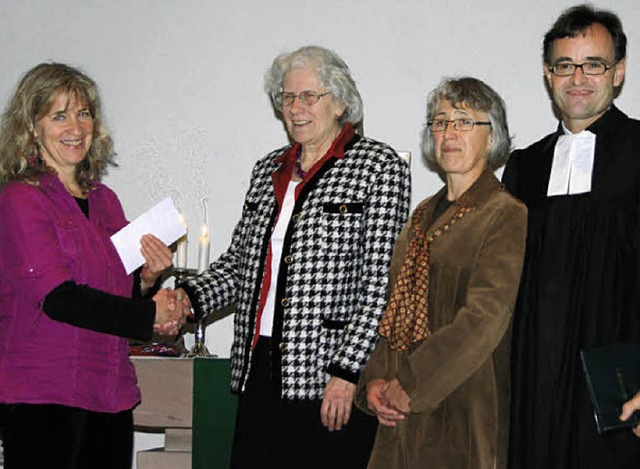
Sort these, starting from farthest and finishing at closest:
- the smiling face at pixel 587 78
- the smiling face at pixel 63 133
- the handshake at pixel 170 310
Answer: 1. the handshake at pixel 170 310
2. the smiling face at pixel 63 133
3. the smiling face at pixel 587 78

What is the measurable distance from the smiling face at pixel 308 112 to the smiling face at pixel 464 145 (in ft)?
1.07

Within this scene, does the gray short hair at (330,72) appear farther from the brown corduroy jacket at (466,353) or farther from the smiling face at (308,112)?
the brown corduroy jacket at (466,353)

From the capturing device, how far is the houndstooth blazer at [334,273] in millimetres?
2623

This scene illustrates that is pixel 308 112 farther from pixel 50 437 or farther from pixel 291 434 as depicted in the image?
pixel 50 437

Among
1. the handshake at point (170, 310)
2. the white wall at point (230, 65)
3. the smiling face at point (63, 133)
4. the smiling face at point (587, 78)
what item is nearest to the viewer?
the smiling face at point (587, 78)

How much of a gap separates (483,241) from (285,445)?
0.77 metres

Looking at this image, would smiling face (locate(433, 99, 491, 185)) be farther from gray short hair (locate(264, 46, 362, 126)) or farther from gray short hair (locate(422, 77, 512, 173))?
gray short hair (locate(264, 46, 362, 126))

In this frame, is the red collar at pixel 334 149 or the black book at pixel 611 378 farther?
the red collar at pixel 334 149

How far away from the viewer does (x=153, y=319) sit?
269cm

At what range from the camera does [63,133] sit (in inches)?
106

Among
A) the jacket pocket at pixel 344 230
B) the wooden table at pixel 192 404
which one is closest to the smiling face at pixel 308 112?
the jacket pocket at pixel 344 230

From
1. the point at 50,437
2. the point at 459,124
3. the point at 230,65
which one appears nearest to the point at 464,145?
the point at 459,124

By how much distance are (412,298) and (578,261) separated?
17.3 inches

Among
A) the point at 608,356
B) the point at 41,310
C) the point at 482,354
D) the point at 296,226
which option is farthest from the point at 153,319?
the point at 608,356
